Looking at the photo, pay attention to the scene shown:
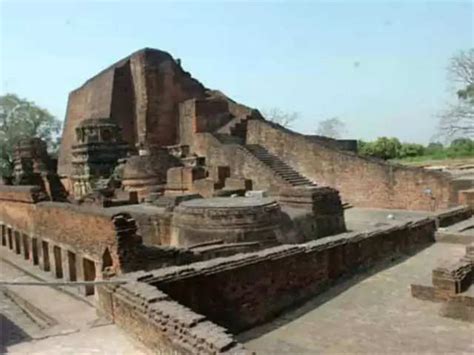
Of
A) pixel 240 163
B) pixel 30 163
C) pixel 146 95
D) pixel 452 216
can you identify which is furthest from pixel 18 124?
pixel 452 216

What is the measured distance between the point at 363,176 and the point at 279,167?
347 centimetres

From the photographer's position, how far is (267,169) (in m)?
18.4

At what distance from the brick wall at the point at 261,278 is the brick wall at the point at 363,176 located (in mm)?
7792

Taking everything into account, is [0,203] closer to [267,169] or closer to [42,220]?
[42,220]

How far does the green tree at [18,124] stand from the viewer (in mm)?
37531

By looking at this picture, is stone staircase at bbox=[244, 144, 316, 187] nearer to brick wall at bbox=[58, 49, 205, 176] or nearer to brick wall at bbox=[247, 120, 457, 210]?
brick wall at bbox=[247, 120, 457, 210]

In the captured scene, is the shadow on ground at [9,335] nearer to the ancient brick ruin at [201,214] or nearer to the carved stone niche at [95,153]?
the ancient brick ruin at [201,214]

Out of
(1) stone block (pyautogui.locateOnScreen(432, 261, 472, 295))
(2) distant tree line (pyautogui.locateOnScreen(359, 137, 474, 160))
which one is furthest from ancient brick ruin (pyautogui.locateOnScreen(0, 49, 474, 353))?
(2) distant tree line (pyautogui.locateOnScreen(359, 137, 474, 160))

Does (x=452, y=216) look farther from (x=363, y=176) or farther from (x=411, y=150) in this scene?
(x=411, y=150)

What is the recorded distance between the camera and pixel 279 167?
19.2 meters

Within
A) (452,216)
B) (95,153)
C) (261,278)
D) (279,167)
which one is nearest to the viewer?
(261,278)

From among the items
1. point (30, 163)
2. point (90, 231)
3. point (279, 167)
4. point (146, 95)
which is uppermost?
point (146, 95)

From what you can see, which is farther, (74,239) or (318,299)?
(74,239)

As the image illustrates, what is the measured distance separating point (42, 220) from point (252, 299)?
9.02 meters
